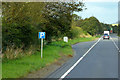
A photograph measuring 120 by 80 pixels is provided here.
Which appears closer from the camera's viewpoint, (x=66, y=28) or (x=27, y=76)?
(x=27, y=76)

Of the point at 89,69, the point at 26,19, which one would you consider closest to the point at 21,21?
the point at 26,19

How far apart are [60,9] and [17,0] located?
1095cm

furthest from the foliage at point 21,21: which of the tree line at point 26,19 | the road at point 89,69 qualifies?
the road at point 89,69

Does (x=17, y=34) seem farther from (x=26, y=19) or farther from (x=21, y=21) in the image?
(x=26, y=19)

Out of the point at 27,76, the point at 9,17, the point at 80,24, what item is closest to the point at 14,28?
the point at 9,17

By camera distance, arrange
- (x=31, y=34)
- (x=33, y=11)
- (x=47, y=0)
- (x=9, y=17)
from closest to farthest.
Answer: (x=9, y=17), (x=33, y=11), (x=31, y=34), (x=47, y=0)

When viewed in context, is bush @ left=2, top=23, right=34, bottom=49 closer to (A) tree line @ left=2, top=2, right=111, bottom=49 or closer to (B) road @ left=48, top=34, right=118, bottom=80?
(A) tree line @ left=2, top=2, right=111, bottom=49

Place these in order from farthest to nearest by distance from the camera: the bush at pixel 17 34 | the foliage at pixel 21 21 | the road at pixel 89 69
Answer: the bush at pixel 17 34 < the foliage at pixel 21 21 < the road at pixel 89 69

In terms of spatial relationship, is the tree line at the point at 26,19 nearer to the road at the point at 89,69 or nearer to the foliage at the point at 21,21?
the foliage at the point at 21,21

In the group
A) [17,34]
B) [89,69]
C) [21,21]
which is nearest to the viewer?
[89,69]

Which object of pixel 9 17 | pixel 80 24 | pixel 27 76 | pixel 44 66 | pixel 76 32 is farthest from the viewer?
pixel 80 24

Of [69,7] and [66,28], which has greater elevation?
[69,7]

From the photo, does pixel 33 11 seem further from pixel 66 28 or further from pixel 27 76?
pixel 66 28

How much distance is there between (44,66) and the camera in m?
13.7
